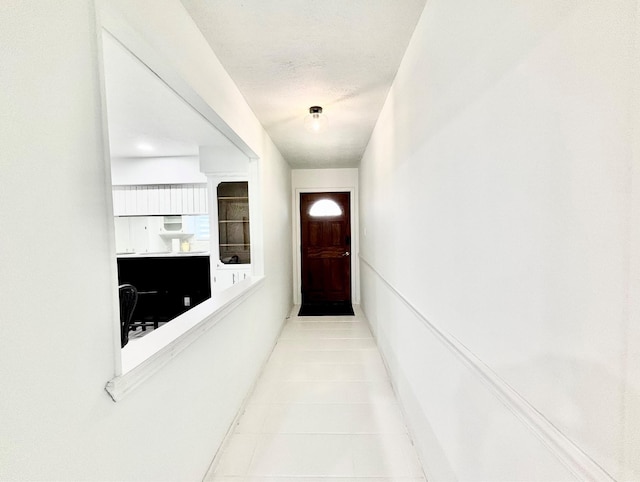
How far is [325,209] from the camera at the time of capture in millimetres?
5645

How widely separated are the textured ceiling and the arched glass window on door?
2551mm

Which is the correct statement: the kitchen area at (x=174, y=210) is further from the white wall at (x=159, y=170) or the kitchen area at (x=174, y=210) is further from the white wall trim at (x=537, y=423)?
the white wall trim at (x=537, y=423)

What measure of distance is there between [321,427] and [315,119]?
2501 millimetres

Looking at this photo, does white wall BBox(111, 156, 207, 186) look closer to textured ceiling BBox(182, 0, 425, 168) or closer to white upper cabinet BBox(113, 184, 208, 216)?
white upper cabinet BBox(113, 184, 208, 216)

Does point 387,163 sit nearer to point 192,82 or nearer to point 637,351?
point 192,82

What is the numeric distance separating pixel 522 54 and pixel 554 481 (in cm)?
100

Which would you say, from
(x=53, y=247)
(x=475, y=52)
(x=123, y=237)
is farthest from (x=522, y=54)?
(x=123, y=237)

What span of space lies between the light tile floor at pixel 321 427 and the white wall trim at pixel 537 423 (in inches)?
41.0

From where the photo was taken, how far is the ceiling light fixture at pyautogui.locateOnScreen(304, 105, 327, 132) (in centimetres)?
281

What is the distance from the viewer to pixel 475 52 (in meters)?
1.02

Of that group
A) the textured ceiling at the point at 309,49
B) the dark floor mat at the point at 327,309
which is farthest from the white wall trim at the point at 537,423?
the dark floor mat at the point at 327,309

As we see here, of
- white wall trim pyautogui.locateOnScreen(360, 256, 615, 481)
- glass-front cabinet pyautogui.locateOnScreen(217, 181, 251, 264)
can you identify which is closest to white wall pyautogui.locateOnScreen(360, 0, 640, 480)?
white wall trim pyautogui.locateOnScreen(360, 256, 615, 481)

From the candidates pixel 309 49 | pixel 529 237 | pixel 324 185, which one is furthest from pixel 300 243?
pixel 529 237

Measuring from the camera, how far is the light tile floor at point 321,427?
172 cm
